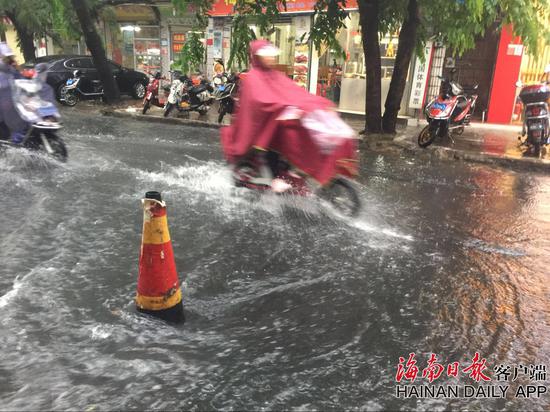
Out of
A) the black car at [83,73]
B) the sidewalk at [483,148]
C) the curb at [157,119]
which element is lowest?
the curb at [157,119]

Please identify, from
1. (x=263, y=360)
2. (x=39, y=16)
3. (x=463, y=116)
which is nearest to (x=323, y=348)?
(x=263, y=360)

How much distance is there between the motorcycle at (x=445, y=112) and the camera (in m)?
10.5

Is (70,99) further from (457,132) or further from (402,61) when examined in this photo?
(457,132)

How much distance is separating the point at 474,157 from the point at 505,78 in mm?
5566

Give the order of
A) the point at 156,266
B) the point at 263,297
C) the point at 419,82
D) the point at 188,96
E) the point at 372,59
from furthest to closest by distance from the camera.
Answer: the point at 419,82 < the point at 188,96 < the point at 372,59 < the point at 263,297 < the point at 156,266

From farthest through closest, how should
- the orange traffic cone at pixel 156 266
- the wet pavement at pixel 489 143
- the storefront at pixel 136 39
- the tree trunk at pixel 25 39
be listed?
the storefront at pixel 136 39
the tree trunk at pixel 25 39
the wet pavement at pixel 489 143
the orange traffic cone at pixel 156 266

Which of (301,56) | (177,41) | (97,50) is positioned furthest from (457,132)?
(177,41)

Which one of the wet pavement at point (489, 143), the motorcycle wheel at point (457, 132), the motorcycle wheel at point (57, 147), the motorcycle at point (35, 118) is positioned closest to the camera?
the motorcycle at point (35, 118)

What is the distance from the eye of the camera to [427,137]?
35.4 feet

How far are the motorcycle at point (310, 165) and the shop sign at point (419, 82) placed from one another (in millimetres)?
10263

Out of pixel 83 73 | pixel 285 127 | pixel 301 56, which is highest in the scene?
pixel 301 56

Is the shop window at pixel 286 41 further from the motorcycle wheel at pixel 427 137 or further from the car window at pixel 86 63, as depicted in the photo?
the motorcycle wheel at pixel 427 137

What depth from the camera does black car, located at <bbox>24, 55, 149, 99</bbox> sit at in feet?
53.8

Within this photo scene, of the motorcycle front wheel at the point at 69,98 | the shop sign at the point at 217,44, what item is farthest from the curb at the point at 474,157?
the shop sign at the point at 217,44
